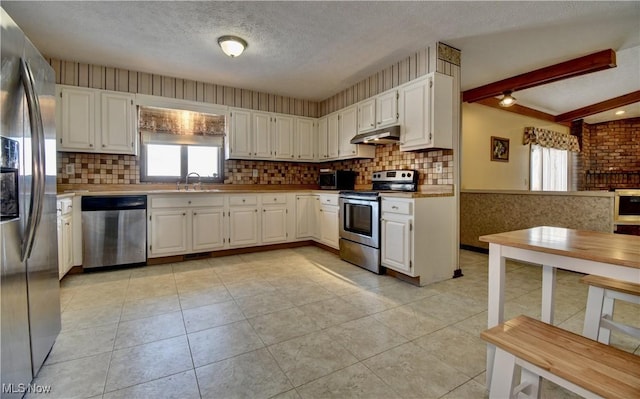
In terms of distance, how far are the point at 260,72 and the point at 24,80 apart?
2820mm

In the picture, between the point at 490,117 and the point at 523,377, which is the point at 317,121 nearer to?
the point at 490,117

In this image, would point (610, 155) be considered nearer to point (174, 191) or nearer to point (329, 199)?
point (329, 199)

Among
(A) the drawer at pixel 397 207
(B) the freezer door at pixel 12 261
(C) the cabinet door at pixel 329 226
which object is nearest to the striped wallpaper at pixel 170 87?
(C) the cabinet door at pixel 329 226

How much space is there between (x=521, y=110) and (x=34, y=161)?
706 centimetres

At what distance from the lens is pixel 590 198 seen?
3338 millimetres

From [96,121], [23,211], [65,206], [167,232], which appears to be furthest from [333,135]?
[23,211]

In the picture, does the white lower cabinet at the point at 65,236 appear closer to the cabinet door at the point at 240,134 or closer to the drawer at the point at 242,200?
the drawer at the point at 242,200

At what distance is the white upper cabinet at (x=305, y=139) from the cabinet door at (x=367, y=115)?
1183 millimetres

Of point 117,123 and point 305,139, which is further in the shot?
point 305,139

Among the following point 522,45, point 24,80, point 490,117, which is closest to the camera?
point 24,80

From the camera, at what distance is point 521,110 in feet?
18.7

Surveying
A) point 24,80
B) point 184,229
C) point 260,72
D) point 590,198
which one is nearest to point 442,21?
point 260,72

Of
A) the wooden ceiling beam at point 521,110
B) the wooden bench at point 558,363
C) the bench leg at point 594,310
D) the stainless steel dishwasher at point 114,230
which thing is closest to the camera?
the wooden bench at point 558,363

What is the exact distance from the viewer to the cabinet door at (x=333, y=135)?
4523mm
